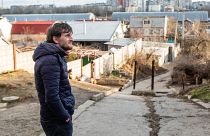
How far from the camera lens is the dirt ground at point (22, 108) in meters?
6.47

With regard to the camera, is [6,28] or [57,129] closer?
[57,129]

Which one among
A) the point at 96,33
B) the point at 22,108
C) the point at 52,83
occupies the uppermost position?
the point at 52,83

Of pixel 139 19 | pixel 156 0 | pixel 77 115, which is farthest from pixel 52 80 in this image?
pixel 156 0

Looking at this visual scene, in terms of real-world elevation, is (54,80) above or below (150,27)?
above

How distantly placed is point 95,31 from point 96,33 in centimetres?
98

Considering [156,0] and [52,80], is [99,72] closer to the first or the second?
[52,80]

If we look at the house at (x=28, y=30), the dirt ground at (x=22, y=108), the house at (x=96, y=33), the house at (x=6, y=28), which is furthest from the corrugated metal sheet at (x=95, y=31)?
the dirt ground at (x=22, y=108)

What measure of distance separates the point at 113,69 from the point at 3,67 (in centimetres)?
1682

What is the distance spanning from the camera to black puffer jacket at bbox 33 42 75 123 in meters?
3.43

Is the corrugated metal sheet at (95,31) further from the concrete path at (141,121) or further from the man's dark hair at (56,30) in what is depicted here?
the man's dark hair at (56,30)

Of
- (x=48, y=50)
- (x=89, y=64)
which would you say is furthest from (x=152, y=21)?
(x=48, y=50)

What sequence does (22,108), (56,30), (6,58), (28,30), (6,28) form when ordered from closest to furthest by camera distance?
1. (56,30)
2. (22,108)
3. (6,58)
4. (28,30)
5. (6,28)

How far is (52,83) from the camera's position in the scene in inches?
135

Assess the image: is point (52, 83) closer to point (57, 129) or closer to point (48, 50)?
point (48, 50)
